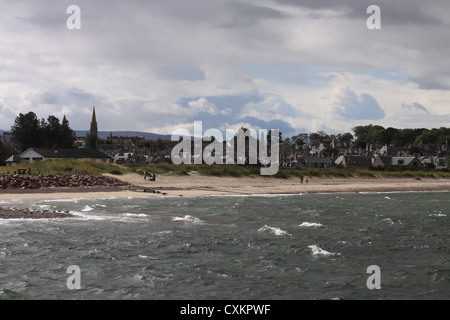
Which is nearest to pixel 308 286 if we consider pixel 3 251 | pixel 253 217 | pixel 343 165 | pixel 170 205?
pixel 3 251

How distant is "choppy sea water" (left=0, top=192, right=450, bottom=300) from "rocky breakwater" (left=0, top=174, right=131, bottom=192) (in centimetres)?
1168

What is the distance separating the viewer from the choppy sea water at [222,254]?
18891 mm

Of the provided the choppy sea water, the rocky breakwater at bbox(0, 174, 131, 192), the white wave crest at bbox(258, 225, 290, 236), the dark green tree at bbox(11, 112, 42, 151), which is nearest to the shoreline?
the rocky breakwater at bbox(0, 174, 131, 192)

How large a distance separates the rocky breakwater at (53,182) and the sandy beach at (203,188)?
1.80 m

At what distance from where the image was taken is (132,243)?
26266mm

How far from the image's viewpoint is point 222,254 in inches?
954

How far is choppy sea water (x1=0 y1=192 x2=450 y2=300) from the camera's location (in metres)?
18.9

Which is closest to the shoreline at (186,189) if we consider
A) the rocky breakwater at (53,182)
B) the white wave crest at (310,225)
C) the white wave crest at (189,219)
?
the rocky breakwater at (53,182)

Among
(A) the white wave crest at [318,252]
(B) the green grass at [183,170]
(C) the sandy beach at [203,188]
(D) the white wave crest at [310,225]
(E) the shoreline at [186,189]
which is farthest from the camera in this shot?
(B) the green grass at [183,170]

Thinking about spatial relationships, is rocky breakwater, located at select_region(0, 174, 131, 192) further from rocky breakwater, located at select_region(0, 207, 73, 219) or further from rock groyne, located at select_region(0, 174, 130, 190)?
rocky breakwater, located at select_region(0, 207, 73, 219)

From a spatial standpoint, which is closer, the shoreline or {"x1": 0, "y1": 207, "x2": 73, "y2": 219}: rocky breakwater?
{"x1": 0, "y1": 207, "x2": 73, "y2": 219}: rocky breakwater

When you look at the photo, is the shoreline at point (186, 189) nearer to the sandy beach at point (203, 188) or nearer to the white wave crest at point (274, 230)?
the sandy beach at point (203, 188)

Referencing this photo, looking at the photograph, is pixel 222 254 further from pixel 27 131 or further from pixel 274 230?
pixel 27 131
